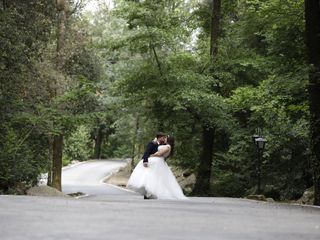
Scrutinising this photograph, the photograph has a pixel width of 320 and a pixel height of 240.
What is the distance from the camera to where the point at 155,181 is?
14195mm

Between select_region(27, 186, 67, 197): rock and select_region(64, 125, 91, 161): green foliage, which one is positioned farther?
select_region(64, 125, 91, 161): green foliage

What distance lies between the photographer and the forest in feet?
56.4

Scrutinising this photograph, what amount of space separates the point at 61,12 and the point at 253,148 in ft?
39.0

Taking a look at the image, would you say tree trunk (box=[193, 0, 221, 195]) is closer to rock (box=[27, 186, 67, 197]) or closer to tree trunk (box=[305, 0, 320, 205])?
rock (box=[27, 186, 67, 197])

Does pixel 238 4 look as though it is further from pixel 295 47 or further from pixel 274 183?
pixel 295 47

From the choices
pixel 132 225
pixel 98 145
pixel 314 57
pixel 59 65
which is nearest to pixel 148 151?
pixel 314 57

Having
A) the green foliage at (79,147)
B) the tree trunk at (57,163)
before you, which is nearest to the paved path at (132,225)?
the tree trunk at (57,163)

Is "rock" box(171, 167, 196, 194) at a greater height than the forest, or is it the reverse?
the forest

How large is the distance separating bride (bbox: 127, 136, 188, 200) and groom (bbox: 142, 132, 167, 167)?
0.36 feet

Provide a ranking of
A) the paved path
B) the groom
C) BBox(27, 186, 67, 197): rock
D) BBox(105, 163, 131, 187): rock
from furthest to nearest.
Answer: BBox(105, 163, 131, 187): rock
BBox(27, 186, 67, 197): rock
the groom
the paved path

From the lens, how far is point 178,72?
88.2ft

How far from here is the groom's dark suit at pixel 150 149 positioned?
14172 mm

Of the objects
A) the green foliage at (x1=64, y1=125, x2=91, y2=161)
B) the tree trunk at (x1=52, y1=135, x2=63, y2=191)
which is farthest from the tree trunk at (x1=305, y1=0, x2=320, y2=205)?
the green foliage at (x1=64, y1=125, x2=91, y2=161)

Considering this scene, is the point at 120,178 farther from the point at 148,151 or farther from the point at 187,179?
the point at 148,151
